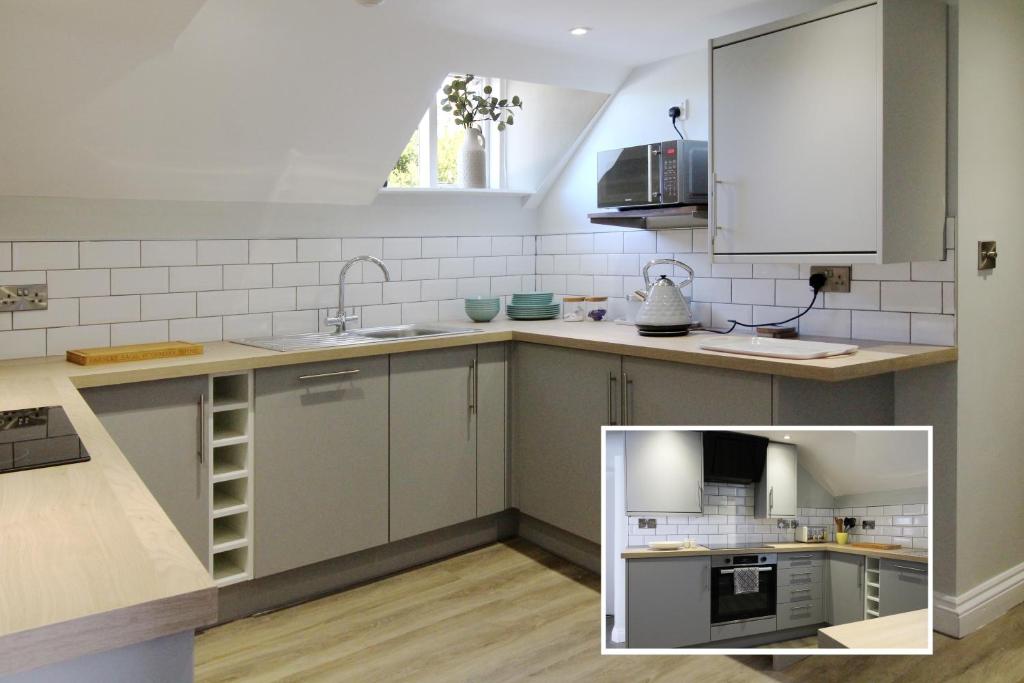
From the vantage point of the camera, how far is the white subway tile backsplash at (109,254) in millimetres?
3068

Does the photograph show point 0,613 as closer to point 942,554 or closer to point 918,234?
point 918,234

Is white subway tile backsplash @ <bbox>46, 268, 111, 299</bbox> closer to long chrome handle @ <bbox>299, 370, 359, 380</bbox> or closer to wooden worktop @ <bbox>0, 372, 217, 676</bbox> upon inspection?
long chrome handle @ <bbox>299, 370, 359, 380</bbox>

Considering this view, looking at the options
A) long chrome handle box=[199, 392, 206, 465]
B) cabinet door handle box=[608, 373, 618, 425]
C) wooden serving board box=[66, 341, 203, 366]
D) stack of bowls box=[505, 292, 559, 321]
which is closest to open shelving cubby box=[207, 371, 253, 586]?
long chrome handle box=[199, 392, 206, 465]

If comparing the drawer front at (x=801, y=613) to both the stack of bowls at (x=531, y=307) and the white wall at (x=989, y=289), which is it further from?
the stack of bowls at (x=531, y=307)

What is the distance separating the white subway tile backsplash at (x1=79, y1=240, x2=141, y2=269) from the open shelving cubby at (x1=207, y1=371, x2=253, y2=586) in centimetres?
59

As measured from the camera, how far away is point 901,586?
3.04ft

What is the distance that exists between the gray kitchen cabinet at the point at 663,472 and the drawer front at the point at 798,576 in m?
0.11

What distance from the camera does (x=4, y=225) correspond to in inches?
114

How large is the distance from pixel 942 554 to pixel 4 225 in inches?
128

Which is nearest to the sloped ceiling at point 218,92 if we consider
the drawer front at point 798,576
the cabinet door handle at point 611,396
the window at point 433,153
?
the window at point 433,153

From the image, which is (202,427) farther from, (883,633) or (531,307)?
(883,633)

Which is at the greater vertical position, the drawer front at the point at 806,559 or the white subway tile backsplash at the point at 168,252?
the white subway tile backsplash at the point at 168,252

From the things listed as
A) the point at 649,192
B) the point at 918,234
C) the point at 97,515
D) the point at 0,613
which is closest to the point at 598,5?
the point at 649,192

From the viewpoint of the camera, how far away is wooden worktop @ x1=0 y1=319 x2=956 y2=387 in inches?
100
